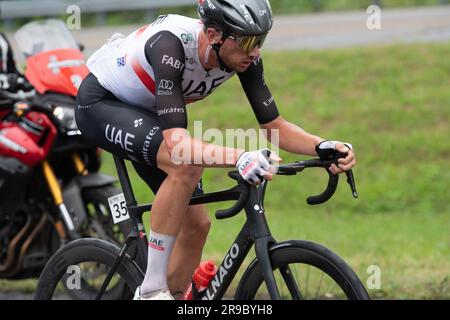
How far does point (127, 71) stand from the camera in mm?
5387

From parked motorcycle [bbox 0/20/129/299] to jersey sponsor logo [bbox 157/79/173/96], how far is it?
7.84ft

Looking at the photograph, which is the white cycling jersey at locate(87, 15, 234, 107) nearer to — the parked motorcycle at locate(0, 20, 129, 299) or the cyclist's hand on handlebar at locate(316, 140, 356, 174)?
the cyclist's hand on handlebar at locate(316, 140, 356, 174)

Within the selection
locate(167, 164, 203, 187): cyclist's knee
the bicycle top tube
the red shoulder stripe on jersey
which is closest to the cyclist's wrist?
the bicycle top tube

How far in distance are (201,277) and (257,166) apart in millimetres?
951

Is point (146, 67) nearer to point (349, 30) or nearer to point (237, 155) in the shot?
point (237, 155)

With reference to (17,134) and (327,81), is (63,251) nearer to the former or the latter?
(17,134)

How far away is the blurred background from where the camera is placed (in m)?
9.39

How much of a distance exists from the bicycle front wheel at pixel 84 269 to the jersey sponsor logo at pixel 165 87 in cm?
107

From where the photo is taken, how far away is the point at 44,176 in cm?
750

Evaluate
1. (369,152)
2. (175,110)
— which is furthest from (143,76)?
(369,152)

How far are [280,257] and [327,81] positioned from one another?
9.93 metres

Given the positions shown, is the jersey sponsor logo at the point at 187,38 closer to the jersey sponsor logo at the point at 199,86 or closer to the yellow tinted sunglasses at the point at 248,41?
the jersey sponsor logo at the point at 199,86

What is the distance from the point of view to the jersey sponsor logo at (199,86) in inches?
208

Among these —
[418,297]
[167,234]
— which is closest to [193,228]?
[167,234]
